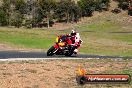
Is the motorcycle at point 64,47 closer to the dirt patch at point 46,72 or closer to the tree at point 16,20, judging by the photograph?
the dirt patch at point 46,72

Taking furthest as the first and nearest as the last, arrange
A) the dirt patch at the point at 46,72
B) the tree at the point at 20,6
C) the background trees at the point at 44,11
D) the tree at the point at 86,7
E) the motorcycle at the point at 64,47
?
the tree at the point at 86,7 < the tree at the point at 20,6 < the background trees at the point at 44,11 < the motorcycle at the point at 64,47 < the dirt patch at the point at 46,72

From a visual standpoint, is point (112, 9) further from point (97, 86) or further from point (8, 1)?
point (97, 86)

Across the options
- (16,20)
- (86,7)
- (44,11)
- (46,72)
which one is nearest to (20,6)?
(44,11)

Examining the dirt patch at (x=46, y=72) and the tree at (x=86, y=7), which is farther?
the tree at (x=86, y=7)

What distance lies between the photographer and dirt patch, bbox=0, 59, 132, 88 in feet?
56.3

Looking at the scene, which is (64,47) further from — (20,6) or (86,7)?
(86,7)

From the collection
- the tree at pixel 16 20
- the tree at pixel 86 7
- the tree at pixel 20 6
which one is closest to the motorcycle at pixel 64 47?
the tree at pixel 16 20

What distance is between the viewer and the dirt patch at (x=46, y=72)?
1717cm

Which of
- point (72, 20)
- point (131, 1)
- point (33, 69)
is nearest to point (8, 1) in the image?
point (72, 20)

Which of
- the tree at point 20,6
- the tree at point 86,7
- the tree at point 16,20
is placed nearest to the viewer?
the tree at point 16,20

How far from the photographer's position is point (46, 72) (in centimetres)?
1992

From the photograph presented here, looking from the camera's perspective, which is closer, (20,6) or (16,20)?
(16,20)

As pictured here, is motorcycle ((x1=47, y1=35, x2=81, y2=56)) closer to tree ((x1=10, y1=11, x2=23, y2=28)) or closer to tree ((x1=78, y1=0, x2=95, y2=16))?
tree ((x1=10, y1=11, x2=23, y2=28))

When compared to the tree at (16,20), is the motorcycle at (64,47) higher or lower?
higher
